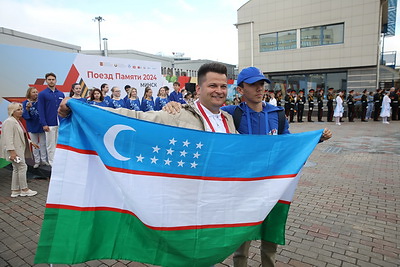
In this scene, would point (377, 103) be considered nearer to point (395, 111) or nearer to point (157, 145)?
point (395, 111)

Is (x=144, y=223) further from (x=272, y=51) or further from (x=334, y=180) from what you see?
(x=272, y=51)

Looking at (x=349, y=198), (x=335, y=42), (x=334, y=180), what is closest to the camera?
(x=349, y=198)

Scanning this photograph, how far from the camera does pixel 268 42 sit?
83.9 ft

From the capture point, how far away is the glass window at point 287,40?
80.1 feet

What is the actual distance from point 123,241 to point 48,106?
597cm

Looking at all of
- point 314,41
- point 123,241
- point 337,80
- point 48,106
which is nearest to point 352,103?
point 337,80

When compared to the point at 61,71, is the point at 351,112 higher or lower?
lower

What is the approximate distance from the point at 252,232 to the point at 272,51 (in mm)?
25100

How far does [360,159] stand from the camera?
27.7ft

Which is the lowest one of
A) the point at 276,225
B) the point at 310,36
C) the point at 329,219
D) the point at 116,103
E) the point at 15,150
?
the point at 329,219

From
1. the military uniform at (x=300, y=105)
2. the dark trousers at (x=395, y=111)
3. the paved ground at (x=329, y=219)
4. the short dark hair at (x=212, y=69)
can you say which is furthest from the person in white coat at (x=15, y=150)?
the dark trousers at (x=395, y=111)

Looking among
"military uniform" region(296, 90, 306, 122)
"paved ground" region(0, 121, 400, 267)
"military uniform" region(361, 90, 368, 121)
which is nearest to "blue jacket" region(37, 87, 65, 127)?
"paved ground" region(0, 121, 400, 267)

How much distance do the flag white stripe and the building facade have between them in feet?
78.0

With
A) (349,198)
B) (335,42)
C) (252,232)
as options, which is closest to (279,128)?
(252,232)
